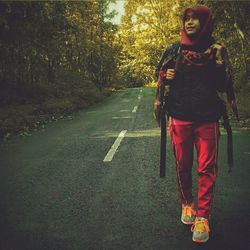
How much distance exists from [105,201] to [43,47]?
49.0 ft

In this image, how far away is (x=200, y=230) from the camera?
3.33m

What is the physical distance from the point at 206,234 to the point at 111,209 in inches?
52.6

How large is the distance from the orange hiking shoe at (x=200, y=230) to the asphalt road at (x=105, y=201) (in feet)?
0.23

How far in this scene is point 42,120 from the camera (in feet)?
46.9

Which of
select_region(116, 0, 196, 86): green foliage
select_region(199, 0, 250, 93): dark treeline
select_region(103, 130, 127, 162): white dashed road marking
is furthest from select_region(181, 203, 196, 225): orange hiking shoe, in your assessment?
select_region(116, 0, 196, 86): green foliage

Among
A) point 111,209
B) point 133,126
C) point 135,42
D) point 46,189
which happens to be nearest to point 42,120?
point 133,126

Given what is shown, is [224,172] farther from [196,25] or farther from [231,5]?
[231,5]

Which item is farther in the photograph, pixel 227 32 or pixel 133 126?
pixel 227 32

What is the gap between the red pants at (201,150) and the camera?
11.2 feet

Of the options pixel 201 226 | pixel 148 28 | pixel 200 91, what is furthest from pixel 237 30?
pixel 148 28

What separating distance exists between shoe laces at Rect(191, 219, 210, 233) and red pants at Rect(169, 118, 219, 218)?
0.20 ft

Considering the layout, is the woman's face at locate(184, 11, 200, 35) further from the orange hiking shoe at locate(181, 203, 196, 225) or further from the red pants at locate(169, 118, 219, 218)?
the orange hiking shoe at locate(181, 203, 196, 225)

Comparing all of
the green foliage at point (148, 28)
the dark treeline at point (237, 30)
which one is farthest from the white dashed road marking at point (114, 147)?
the green foliage at point (148, 28)

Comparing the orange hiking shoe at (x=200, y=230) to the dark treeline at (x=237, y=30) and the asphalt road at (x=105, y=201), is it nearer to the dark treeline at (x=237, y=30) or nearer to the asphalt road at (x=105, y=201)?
the asphalt road at (x=105, y=201)
